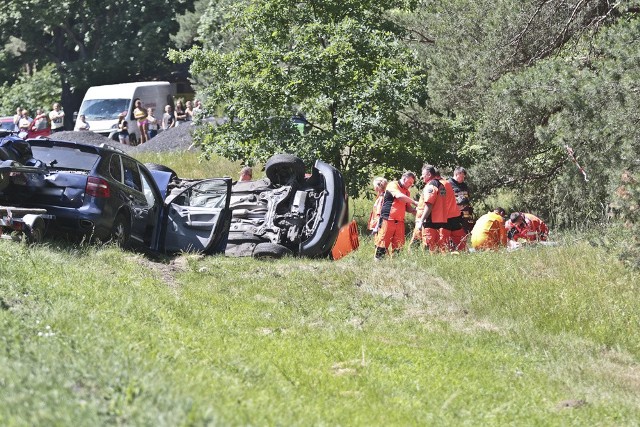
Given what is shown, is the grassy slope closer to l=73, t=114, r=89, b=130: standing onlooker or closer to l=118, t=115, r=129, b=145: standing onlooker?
l=118, t=115, r=129, b=145: standing onlooker

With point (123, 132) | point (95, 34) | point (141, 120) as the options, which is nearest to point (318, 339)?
point (123, 132)

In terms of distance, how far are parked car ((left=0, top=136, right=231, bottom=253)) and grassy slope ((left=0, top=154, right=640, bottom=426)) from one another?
449mm

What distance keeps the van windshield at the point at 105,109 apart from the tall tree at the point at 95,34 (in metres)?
15.5

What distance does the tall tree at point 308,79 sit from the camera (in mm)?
20938

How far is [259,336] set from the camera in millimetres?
10352

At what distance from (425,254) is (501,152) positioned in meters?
7.77

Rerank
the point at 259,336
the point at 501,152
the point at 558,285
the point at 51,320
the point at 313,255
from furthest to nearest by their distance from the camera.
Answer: the point at 501,152 → the point at 313,255 → the point at 558,285 → the point at 259,336 → the point at 51,320

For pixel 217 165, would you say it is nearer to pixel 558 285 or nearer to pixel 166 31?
pixel 558 285

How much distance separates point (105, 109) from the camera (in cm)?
3859

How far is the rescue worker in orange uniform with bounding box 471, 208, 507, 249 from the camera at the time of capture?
16.9m

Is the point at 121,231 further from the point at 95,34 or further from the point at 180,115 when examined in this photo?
the point at 95,34

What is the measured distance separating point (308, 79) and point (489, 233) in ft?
18.9

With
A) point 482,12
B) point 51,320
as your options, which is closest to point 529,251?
point 51,320

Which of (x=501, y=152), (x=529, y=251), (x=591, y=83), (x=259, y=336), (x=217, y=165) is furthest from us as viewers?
(x=217, y=165)
